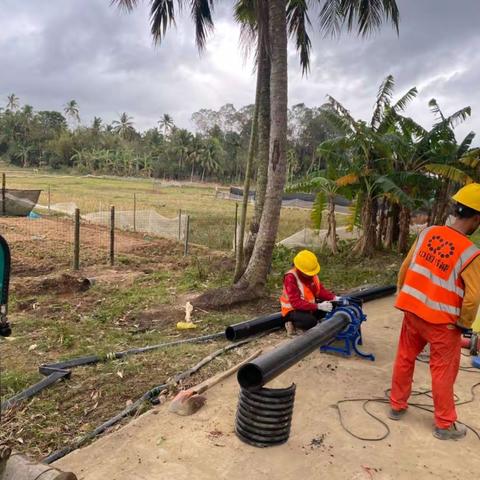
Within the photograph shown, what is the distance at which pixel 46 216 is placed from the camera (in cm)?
1902

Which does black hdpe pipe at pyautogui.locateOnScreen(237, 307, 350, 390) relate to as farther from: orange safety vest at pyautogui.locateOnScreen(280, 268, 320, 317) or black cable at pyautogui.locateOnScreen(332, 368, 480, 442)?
orange safety vest at pyautogui.locateOnScreen(280, 268, 320, 317)

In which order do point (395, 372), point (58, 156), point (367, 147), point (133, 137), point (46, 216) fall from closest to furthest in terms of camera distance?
1. point (395, 372)
2. point (367, 147)
3. point (46, 216)
4. point (58, 156)
5. point (133, 137)

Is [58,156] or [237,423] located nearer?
[237,423]

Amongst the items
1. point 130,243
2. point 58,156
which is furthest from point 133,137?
point 130,243

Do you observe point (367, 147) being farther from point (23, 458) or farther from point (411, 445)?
point (23, 458)

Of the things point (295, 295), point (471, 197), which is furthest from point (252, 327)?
point (471, 197)

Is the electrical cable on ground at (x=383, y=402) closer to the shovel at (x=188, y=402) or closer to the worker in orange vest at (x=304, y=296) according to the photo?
the shovel at (x=188, y=402)

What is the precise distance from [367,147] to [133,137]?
8557 centimetres

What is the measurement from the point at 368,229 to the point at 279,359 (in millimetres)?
9323

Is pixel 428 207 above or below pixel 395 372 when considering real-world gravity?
above

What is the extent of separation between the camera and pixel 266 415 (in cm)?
334

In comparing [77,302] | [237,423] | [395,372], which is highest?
[395,372]

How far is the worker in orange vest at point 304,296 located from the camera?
207 inches

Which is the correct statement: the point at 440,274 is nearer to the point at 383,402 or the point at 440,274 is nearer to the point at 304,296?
the point at 383,402
